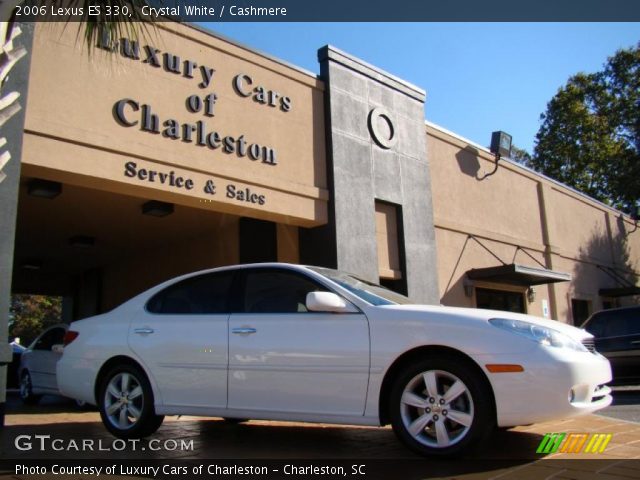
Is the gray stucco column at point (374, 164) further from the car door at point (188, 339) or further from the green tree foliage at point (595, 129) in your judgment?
the green tree foliage at point (595, 129)

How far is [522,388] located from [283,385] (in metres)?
1.72

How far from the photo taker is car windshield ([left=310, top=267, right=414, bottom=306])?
4.80 m

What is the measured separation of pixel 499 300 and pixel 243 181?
8818 millimetres

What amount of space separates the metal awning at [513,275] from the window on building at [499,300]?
398mm

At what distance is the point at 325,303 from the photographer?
453cm

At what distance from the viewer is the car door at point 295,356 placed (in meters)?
4.46

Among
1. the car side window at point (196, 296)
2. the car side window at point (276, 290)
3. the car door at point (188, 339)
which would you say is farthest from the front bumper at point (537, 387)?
the car side window at point (196, 296)

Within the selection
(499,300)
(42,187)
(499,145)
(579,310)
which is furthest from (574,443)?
(579,310)

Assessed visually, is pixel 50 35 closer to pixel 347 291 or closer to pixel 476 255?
pixel 347 291

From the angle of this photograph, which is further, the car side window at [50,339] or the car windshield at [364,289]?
the car side window at [50,339]

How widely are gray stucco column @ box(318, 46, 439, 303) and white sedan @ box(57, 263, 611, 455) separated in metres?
5.45

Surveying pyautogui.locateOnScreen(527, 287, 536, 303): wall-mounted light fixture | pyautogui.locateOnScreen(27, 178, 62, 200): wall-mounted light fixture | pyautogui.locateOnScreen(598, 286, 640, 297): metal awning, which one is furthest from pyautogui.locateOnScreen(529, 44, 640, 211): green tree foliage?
pyautogui.locateOnScreen(27, 178, 62, 200): wall-mounted light fixture

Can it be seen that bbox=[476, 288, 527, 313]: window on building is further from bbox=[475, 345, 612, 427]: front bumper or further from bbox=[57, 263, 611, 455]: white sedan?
bbox=[475, 345, 612, 427]: front bumper

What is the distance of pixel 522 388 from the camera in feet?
13.1
